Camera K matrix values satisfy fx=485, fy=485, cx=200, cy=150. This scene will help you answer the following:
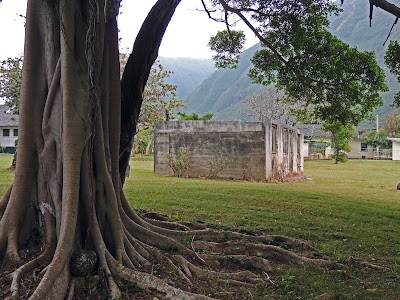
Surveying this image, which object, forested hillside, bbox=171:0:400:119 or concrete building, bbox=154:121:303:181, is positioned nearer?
concrete building, bbox=154:121:303:181

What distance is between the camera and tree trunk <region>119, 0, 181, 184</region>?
6.96 metres

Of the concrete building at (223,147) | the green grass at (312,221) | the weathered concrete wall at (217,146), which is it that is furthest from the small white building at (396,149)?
the green grass at (312,221)

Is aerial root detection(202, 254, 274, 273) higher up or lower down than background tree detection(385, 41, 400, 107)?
lower down

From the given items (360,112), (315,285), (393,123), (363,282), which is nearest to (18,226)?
(315,285)

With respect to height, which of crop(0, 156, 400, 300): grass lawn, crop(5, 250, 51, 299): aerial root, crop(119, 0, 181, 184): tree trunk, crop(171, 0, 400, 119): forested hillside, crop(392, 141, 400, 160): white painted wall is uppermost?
crop(171, 0, 400, 119): forested hillside

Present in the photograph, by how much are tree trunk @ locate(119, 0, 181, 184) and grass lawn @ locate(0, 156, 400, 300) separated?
2515 mm

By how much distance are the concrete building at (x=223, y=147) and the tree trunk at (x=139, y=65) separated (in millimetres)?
13512

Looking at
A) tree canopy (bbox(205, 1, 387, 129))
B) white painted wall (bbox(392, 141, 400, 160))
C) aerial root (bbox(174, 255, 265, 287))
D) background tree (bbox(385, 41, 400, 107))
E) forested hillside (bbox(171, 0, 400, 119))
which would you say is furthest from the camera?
forested hillside (bbox(171, 0, 400, 119))

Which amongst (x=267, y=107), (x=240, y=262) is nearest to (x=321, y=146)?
(x=267, y=107)

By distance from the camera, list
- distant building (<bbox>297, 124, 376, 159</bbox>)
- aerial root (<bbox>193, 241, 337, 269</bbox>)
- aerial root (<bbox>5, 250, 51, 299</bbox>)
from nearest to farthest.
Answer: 1. aerial root (<bbox>5, 250, 51, 299</bbox>)
2. aerial root (<bbox>193, 241, 337, 269</bbox>)
3. distant building (<bbox>297, 124, 376, 159</bbox>)

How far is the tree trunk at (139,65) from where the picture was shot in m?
6.96

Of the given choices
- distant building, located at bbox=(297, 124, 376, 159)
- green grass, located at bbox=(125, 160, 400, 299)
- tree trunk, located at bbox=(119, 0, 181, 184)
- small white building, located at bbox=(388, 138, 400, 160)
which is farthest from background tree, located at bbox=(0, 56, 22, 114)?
small white building, located at bbox=(388, 138, 400, 160)

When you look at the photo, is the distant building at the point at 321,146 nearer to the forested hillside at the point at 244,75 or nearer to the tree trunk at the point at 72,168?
the forested hillside at the point at 244,75

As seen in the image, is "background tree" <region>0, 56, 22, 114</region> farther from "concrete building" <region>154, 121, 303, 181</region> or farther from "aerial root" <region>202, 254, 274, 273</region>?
"aerial root" <region>202, 254, 274, 273</region>
